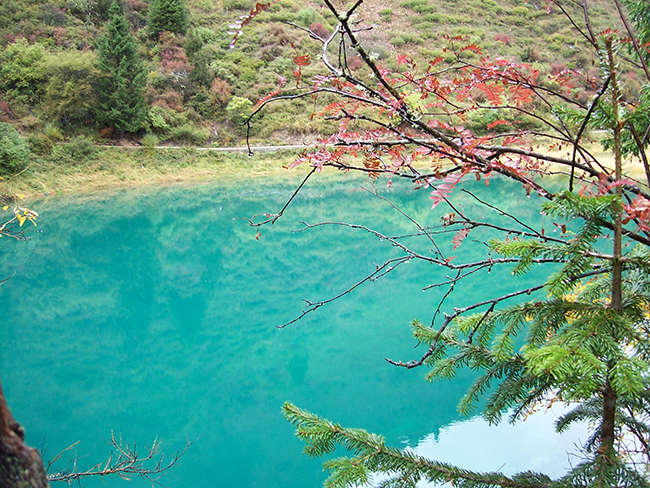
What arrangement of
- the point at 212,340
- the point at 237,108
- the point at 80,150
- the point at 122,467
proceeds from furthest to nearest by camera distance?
1. the point at 237,108
2. the point at 80,150
3. the point at 212,340
4. the point at 122,467

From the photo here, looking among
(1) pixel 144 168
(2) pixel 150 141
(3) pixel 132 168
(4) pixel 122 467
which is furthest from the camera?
(2) pixel 150 141

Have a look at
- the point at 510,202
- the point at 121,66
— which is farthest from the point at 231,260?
the point at 121,66

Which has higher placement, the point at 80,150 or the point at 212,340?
the point at 80,150

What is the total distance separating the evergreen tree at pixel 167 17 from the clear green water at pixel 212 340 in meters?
12.2

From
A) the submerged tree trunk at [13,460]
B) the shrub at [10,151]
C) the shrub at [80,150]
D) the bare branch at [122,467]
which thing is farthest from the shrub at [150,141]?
the submerged tree trunk at [13,460]

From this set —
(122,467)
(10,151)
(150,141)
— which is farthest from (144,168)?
(122,467)

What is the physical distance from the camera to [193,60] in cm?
1773

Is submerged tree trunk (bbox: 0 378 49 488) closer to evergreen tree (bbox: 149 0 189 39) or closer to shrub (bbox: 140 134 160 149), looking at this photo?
shrub (bbox: 140 134 160 149)

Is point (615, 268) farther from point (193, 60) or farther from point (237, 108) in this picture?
point (193, 60)

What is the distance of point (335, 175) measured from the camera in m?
14.8

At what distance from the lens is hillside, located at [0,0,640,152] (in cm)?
1502

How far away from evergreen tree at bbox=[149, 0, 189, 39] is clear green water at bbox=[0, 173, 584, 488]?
12.2 m

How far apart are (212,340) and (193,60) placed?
50.5ft

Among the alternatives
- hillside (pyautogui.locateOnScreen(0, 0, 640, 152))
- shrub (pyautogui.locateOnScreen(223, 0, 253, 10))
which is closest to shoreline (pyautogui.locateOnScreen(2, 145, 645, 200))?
hillside (pyautogui.locateOnScreen(0, 0, 640, 152))
